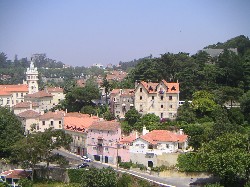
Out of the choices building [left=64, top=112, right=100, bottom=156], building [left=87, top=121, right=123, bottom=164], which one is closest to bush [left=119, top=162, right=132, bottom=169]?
building [left=87, top=121, right=123, bottom=164]

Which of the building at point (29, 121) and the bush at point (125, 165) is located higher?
the building at point (29, 121)

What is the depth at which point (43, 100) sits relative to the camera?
67562mm

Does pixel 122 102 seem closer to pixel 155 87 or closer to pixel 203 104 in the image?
pixel 155 87

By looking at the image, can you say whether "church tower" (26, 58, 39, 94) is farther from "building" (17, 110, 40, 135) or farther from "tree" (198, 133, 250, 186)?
"tree" (198, 133, 250, 186)

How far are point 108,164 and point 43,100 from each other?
90.9 ft

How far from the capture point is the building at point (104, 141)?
4219cm

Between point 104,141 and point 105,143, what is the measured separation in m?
0.22

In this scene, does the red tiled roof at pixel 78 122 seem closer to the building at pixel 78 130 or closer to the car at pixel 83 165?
the building at pixel 78 130

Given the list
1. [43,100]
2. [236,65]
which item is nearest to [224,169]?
[236,65]

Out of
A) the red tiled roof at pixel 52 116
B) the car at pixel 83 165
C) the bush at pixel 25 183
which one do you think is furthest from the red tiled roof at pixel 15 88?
the bush at pixel 25 183

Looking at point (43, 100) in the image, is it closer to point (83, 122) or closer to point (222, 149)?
point (83, 122)

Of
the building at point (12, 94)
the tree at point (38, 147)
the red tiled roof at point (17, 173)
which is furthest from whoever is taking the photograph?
the building at point (12, 94)

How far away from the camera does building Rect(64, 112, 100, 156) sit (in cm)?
4546

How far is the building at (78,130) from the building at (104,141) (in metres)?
1.28
